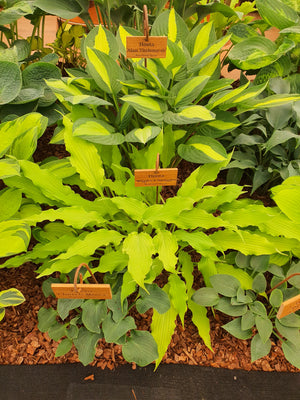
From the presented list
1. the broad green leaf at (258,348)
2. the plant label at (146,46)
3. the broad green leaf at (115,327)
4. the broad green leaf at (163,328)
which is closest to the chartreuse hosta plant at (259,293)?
the broad green leaf at (258,348)

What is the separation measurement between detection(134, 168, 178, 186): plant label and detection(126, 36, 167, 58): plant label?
1.17 feet

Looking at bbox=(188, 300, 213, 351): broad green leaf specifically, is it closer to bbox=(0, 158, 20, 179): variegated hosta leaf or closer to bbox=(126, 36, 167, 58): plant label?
bbox=(0, 158, 20, 179): variegated hosta leaf

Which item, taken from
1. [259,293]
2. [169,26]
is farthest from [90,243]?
[169,26]

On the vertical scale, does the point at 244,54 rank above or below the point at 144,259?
above

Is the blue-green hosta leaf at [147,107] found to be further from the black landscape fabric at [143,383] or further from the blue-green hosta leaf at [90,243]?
the black landscape fabric at [143,383]

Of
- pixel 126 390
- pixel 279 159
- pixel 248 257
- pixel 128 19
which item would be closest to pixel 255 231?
pixel 248 257

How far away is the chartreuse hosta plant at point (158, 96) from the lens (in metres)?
1.10

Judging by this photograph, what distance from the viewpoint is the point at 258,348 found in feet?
3.28

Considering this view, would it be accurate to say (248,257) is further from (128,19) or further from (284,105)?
(128,19)

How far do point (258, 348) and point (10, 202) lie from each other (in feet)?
3.00

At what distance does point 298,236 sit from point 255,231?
0.14 metres

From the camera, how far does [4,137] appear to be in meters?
1.08

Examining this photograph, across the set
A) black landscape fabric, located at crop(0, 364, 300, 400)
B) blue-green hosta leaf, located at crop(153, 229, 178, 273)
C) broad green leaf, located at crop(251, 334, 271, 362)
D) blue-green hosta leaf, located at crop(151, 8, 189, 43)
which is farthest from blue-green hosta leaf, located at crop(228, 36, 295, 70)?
black landscape fabric, located at crop(0, 364, 300, 400)

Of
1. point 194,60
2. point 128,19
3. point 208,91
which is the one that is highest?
point 128,19
